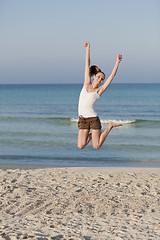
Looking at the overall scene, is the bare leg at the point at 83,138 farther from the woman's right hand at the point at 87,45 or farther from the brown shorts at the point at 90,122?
the woman's right hand at the point at 87,45

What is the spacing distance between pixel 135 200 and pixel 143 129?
16.3m

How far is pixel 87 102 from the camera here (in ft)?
22.2

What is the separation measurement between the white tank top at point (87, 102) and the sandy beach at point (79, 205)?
206 centimetres

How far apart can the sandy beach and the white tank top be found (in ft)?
6.76

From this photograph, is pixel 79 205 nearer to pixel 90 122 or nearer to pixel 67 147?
pixel 90 122

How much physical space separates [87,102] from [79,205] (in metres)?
2.41

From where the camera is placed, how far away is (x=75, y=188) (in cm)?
903

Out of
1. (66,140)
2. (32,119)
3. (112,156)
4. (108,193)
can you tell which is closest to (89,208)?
(108,193)

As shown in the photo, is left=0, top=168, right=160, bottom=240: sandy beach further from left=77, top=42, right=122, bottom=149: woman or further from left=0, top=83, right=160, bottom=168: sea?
left=0, top=83, right=160, bottom=168: sea

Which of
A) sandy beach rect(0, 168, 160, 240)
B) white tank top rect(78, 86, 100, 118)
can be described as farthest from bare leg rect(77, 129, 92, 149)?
sandy beach rect(0, 168, 160, 240)

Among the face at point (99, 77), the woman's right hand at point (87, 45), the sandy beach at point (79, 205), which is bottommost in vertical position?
the sandy beach at point (79, 205)

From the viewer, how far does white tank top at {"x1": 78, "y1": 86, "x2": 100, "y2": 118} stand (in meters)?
6.77

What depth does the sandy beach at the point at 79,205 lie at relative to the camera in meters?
6.19

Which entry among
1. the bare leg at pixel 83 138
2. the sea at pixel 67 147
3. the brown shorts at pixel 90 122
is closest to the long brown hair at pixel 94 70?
the brown shorts at pixel 90 122
